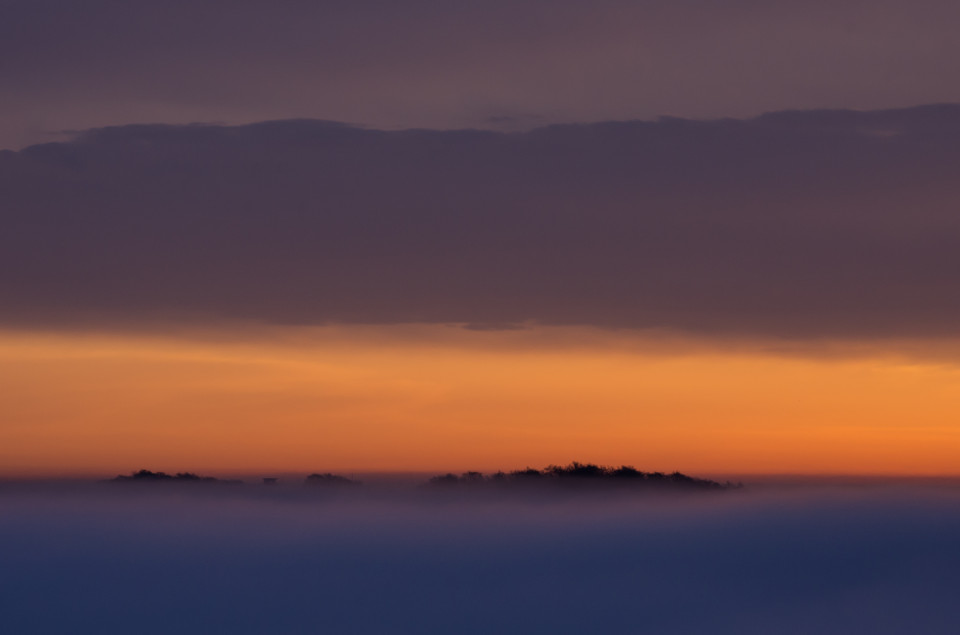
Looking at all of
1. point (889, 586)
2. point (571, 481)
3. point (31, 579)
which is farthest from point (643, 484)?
point (31, 579)

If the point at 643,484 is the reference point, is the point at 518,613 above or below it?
below

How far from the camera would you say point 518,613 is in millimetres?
178500

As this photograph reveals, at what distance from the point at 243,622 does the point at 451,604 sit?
108 feet

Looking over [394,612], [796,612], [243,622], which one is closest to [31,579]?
[243,622]

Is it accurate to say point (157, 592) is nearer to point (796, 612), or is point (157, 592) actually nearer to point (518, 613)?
point (518, 613)

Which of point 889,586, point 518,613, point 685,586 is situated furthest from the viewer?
point 685,586

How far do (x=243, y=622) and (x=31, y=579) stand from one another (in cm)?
4000

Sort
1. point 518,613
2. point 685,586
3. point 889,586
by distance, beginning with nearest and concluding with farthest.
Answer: point 889,586
point 518,613
point 685,586

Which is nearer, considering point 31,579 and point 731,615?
point 731,615

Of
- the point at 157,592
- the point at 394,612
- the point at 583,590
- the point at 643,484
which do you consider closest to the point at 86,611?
the point at 157,592

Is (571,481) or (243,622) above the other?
(571,481)

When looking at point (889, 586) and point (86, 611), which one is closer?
point (889, 586)

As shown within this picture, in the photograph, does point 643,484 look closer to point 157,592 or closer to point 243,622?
point 243,622

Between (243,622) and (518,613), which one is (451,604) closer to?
(518,613)
